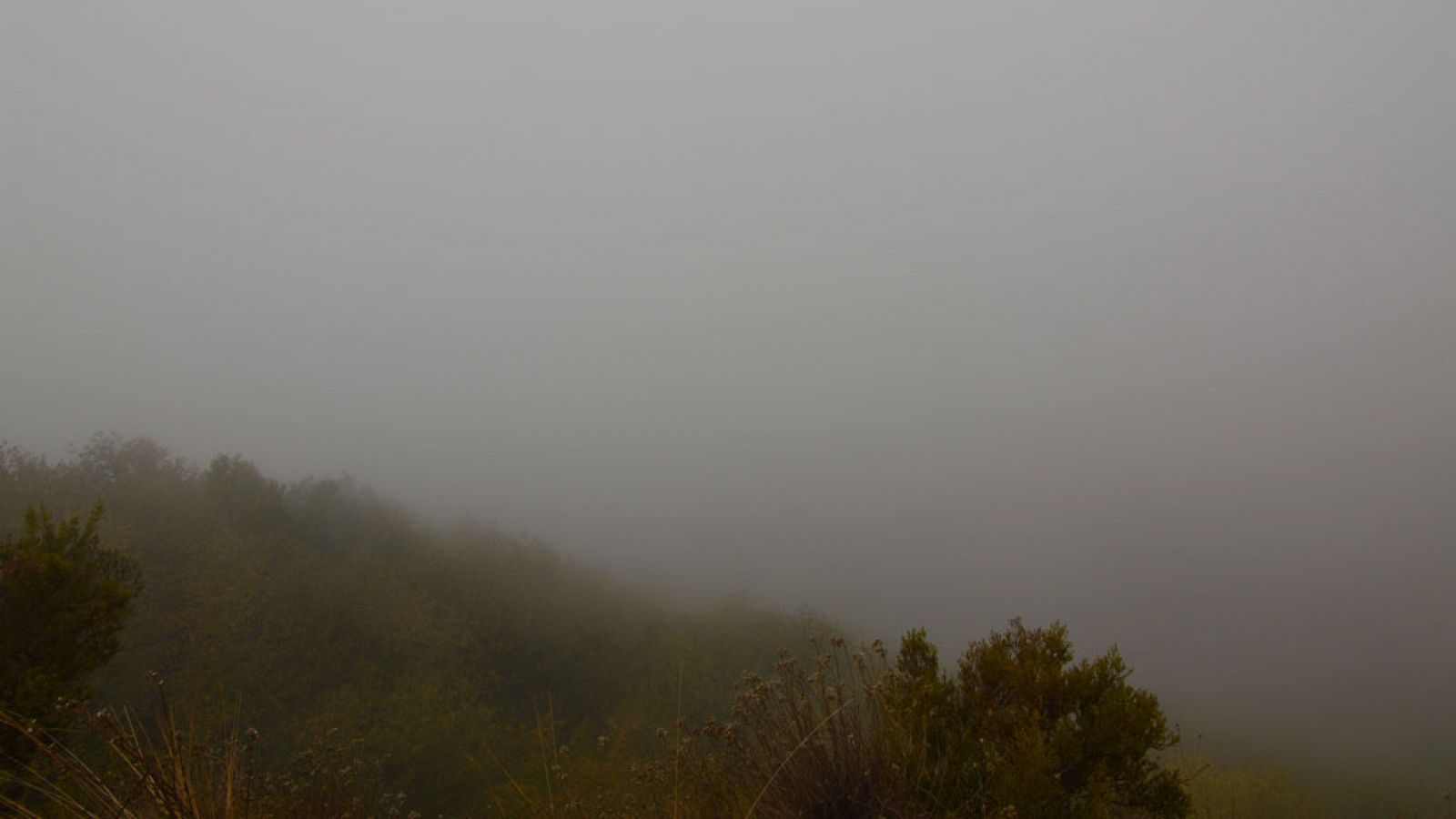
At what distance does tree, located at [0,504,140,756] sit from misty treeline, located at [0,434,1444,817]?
0.04 metres

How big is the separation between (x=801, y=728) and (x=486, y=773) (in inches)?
773

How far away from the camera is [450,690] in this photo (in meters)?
23.5

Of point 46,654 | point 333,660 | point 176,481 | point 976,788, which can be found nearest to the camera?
point 976,788

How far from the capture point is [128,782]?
306cm

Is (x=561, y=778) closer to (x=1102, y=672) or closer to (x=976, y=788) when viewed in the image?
(x=976, y=788)

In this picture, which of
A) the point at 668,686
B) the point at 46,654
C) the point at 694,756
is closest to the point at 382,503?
the point at 668,686

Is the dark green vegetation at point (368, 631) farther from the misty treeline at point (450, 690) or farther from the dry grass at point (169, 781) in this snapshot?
the dry grass at point (169, 781)

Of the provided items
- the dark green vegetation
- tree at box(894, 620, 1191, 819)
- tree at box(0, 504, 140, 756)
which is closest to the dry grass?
tree at box(894, 620, 1191, 819)

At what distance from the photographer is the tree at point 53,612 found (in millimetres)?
9117

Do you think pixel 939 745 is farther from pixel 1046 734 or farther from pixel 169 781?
pixel 169 781

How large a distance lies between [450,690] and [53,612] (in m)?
15.7

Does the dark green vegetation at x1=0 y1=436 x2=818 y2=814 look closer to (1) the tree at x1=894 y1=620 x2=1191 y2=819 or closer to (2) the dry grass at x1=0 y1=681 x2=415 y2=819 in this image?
(1) the tree at x1=894 y1=620 x2=1191 y2=819

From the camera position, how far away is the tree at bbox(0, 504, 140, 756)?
29.9 ft

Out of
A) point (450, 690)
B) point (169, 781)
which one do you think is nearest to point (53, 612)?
point (169, 781)
